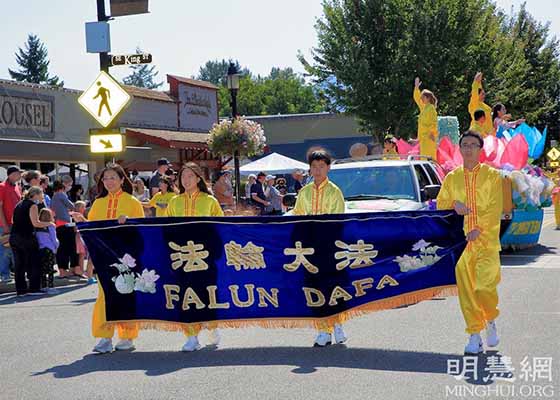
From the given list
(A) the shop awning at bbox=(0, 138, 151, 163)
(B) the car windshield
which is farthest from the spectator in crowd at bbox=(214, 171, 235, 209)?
(A) the shop awning at bbox=(0, 138, 151, 163)

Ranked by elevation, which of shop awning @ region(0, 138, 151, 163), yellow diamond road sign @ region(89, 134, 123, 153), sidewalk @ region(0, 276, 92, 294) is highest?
shop awning @ region(0, 138, 151, 163)

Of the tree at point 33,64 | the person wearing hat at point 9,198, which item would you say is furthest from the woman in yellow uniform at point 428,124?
the tree at point 33,64

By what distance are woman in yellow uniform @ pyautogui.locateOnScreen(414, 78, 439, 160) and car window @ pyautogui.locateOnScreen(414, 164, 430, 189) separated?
11.9ft

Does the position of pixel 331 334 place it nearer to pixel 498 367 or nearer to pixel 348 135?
pixel 498 367

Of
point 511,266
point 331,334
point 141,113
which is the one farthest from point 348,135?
point 331,334

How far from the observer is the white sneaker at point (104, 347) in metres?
8.42

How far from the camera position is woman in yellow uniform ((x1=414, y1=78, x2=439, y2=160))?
54.4ft

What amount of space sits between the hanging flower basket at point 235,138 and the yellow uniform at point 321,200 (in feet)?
61.9

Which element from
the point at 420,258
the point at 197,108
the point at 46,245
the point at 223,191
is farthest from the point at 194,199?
the point at 197,108

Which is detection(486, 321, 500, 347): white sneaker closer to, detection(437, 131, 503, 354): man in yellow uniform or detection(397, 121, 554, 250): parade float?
detection(437, 131, 503, 354): man in yellow uniform

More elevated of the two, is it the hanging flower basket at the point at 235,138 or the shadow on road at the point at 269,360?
the hanging flower basket at the point at 235,138

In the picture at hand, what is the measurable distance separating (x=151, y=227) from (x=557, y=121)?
2080 inches

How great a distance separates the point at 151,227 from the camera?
8406 mm

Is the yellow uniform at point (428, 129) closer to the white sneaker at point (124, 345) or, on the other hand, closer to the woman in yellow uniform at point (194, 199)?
the woman in yellow uniform at point (194, 199)
